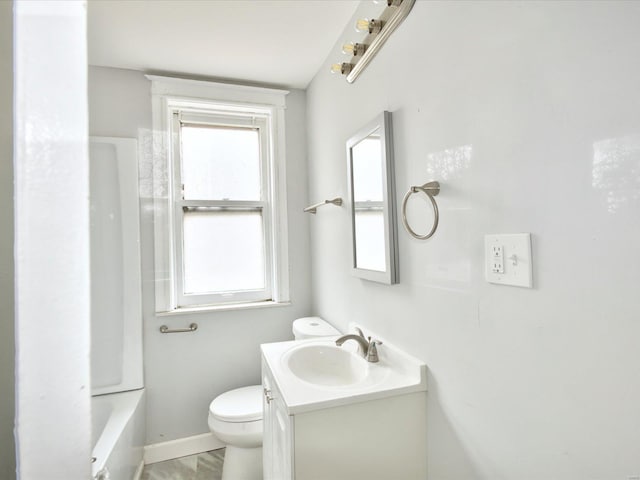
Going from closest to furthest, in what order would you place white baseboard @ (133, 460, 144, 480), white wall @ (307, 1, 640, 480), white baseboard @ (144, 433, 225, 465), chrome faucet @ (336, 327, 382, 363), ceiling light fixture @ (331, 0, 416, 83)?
white wall @ (307, 1, 640, 480) → ceiling light fixture @ (331, 0, 416, 83) → chrome faucet @ (336, 327, 382, 363) → white baseboard @ (133, 460, 144, 480) → white baseboard @ (144, 433, 225, 465)

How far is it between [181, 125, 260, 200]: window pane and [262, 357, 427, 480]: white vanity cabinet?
1.51 meters

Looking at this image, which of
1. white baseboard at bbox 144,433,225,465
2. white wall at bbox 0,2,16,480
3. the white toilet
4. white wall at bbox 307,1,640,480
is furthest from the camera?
white baseboard at bbox 144,433,225,465

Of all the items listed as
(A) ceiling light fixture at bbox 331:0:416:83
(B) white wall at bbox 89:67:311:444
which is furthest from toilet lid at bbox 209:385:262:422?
(A) ceiling light fixture at bbox 331:0:416:83

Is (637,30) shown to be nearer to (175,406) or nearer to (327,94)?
(327,94)

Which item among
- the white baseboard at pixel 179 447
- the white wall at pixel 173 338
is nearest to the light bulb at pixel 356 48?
the white wall at pixel 173 338

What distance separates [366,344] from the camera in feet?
4.57

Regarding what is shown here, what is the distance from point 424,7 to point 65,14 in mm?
1154

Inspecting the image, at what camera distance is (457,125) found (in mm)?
941

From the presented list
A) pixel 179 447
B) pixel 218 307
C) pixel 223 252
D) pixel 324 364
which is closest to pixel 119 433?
pixel 179 447

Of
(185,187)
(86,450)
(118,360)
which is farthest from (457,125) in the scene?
(118,360)

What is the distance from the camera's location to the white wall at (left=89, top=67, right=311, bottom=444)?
198 cm

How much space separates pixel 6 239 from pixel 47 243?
220 mm

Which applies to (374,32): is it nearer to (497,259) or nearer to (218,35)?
(218,35)

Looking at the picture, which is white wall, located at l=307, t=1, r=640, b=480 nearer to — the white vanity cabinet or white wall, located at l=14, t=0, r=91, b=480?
the white vanity cabinet
